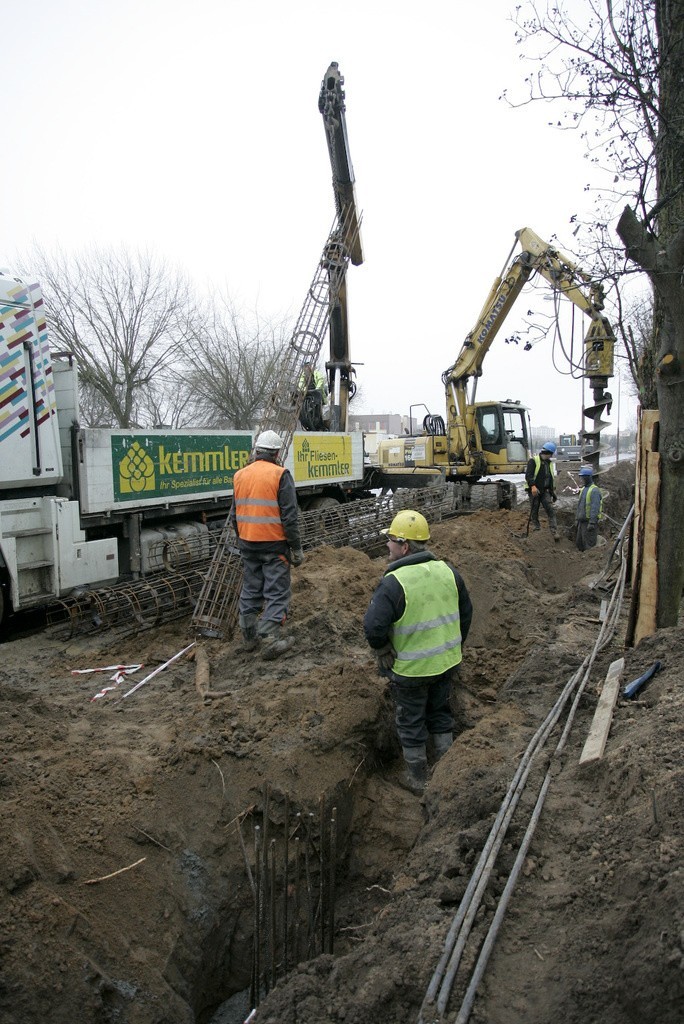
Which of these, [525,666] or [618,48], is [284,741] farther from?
[618,48]

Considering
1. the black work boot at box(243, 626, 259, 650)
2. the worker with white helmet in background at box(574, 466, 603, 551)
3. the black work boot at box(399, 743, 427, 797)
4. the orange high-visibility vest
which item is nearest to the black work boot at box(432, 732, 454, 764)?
the black work boot at box(399, 743, 427, 797)

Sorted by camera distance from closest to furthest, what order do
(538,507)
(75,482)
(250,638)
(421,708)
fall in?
(421,708) → (250,638) → (75,482) → (538,507)

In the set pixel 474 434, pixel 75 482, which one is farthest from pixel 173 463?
pixel 474 434

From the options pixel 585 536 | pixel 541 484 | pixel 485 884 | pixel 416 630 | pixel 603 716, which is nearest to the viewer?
pixel 485 884

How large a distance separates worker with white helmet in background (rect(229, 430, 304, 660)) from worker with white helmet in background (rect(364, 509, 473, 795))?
1.56 metres

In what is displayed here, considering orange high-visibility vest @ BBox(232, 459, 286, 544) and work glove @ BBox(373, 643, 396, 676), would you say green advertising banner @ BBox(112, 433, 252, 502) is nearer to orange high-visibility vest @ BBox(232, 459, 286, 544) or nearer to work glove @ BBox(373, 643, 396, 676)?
orange high-visibility vest @ BBox(232, 459, 286, 544)

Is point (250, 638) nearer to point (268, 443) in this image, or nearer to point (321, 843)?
point (268, 443)

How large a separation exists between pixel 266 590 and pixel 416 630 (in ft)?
6.72

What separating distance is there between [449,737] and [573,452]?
38.6 metres

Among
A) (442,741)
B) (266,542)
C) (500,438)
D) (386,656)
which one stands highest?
(500,438)

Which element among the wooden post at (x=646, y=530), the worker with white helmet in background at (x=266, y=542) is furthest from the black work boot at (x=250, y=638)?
the wooden post at (x=646, y=530)

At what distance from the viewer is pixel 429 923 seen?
2865mm

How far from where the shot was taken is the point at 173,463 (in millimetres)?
8773

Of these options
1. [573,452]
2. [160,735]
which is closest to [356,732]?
[160,735]
